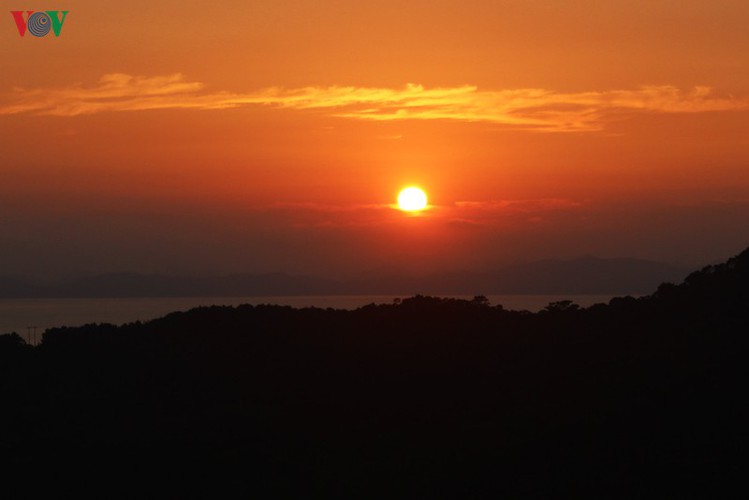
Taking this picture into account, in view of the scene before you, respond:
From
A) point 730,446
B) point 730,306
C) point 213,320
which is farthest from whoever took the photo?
point 213,320

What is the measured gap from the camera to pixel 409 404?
53094 millimetres

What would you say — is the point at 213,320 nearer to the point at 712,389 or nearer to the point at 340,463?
the point at 340,463

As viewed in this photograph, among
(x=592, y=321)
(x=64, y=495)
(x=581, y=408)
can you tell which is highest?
(x=592, y=321)

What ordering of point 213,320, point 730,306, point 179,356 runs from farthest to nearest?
1. point 213,320
2. point 179,356
3. point 730,306

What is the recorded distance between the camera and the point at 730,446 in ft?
133

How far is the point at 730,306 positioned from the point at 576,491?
15753mm

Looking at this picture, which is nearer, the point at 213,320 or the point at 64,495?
the point at 64,495

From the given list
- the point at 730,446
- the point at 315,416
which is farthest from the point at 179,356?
the point at 730,446

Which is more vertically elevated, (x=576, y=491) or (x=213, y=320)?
(x=213, y=320)

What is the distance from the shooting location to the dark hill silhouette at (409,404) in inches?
1703

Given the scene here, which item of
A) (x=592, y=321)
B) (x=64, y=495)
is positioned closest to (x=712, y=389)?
(x=592, y=321)

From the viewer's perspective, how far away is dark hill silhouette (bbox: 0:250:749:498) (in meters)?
43.2

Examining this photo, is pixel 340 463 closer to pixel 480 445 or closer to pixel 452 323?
pixel 480 445

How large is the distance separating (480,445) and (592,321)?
15.6 metres
